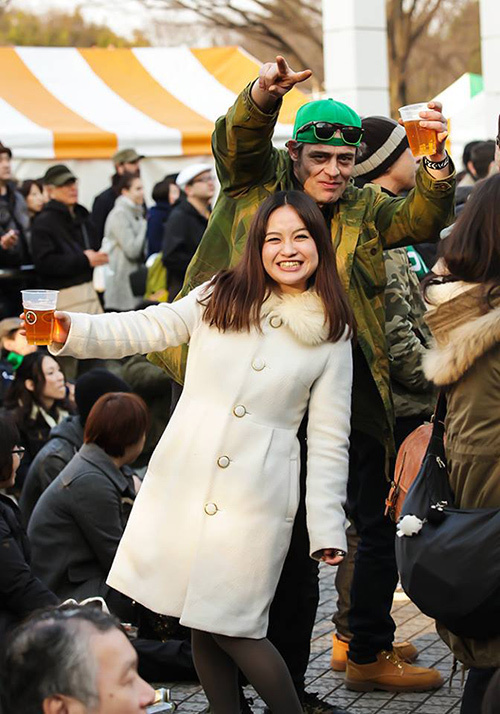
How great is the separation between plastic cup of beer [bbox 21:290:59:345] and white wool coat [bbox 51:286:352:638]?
135 mm

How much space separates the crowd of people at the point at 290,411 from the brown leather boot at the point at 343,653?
0.01 metres

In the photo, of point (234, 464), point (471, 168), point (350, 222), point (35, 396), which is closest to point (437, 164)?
point (350, 222)

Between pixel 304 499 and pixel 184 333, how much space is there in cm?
69

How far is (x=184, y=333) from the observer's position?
4.27 meters

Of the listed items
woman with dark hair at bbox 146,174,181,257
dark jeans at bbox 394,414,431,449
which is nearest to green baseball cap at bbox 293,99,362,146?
dark jeans at bbox 394,414,431,449

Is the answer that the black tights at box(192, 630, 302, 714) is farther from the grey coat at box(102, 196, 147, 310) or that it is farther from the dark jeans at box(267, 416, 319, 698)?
the grey coat at box(102, 196, 147, 310)

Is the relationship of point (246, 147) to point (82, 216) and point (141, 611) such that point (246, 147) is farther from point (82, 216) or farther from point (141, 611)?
point (82, 216)

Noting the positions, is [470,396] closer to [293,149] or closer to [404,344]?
[293,149]

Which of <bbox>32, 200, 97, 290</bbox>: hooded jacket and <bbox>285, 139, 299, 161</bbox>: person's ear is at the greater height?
<bbox>285, 139, 299, 161</bbox>: person's ear

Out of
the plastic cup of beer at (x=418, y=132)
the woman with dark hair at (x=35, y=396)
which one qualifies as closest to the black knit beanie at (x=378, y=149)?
the plastic cup of beer at (x=418, y=132)

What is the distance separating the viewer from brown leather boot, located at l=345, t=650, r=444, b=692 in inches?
204

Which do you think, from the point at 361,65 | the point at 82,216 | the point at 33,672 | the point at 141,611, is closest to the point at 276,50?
the point at 361,65

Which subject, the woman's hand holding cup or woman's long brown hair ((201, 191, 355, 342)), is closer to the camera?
the woman's hand holding cup

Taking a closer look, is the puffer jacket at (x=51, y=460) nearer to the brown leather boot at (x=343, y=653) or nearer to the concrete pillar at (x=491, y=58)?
the brown leather boot at (x=343, y=653)
